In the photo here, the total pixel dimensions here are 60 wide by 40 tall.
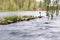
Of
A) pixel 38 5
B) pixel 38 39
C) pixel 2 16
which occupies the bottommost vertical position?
pixel 38 39

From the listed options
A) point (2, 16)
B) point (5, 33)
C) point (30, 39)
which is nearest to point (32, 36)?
point (30, 39)

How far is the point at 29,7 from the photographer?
3.29m

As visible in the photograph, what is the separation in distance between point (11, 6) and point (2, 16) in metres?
0.40

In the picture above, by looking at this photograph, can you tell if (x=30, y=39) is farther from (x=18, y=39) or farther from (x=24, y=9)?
(x=24, y=9)

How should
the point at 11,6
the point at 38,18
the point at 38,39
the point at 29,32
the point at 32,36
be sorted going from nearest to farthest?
the point at 38,39 < the point at 32,36 < the point at 29,32 < the point at 11,6 < the point at 38,18

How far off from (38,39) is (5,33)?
652 millimetres

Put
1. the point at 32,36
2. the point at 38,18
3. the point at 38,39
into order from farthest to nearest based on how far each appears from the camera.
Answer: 1. the point at 38,18
2. the point at 32,36
3. the point at 38,39

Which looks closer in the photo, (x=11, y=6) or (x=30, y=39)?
(x=30, y=39)

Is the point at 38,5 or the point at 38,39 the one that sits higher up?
the point at 38,5

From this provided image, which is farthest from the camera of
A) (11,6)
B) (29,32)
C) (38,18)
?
(38,18)

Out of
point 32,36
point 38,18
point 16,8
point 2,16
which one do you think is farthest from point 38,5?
point 38,18

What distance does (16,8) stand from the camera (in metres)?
3.27

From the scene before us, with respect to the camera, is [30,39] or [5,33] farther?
[5,33]

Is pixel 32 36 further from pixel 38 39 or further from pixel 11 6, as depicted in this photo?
pixel 11 6
